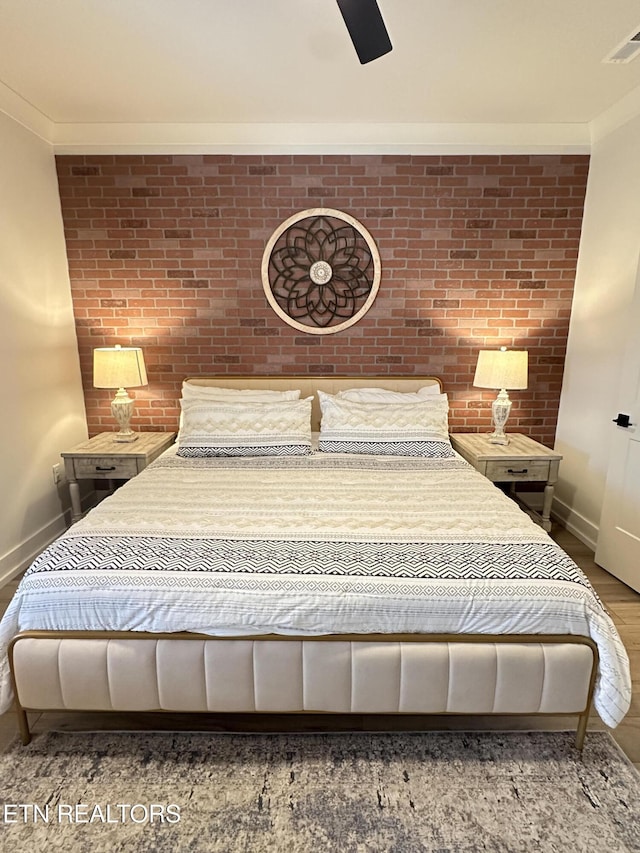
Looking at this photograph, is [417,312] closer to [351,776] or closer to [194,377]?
[194,377]

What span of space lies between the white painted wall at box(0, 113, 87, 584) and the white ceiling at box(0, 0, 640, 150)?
34 cm

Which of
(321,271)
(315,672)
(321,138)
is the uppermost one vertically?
(321,138)

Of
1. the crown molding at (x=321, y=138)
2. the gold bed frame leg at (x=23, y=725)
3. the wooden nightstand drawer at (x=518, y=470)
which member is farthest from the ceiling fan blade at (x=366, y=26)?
the gold bed frame leg at (x=23, y=725)

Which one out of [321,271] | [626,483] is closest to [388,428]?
[321,271]

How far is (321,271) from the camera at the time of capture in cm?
327

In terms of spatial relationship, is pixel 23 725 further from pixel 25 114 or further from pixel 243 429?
pixel 25 114

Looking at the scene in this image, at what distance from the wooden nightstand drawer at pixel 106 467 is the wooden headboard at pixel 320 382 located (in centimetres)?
80

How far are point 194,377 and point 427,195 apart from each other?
211 cm

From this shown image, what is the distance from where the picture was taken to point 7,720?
1.81 meters

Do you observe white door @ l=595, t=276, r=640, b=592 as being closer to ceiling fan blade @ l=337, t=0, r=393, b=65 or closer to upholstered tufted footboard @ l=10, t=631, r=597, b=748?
upholstered tufted footboard @ l=10, t=631, r=597, b=748

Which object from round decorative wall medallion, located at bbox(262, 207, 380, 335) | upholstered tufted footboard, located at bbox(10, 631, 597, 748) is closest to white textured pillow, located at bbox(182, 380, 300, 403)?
round decorative wall medallion, located at bbox(262, 207, 380, 335)

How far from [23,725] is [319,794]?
3.60ft

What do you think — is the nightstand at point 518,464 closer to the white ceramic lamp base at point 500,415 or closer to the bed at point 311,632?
the white ceramic lamp base at point 500,415

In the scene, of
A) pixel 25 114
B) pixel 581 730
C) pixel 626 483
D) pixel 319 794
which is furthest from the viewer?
pixel 25 114
